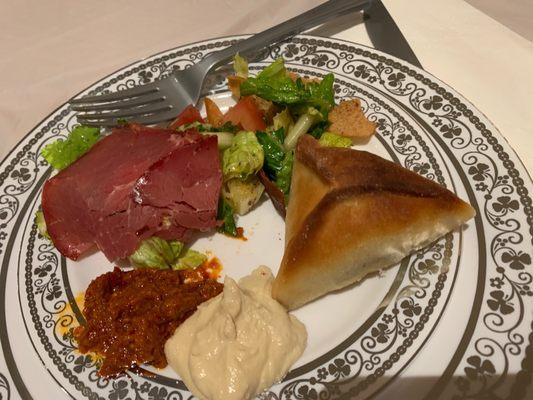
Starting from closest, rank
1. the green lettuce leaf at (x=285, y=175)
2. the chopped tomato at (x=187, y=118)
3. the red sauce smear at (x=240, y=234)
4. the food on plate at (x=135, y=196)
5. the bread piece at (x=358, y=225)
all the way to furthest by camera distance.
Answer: the bread piece at (x=358, y=225) < the food on plate at (x=135, y=196) < the red sauce smear at (x=240, y=234) < the green lettuce leaf at (x=285, y=175) < the chopped tomato at (x=187, y=118)

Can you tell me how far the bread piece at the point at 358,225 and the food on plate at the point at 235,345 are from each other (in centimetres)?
15

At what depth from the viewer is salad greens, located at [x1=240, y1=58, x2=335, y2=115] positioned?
2.99 metres

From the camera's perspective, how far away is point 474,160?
2.62m

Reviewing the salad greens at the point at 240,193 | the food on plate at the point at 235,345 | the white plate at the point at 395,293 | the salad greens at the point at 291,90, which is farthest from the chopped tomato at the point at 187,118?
the food on plate at the point at 235,345

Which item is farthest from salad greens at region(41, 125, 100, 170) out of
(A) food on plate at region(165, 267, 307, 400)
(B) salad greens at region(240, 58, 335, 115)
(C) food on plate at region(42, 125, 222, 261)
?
(A) food on plate at region(165, 267, 307, 400)

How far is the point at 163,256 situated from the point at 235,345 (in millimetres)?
761

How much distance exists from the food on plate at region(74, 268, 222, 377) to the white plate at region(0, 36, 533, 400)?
9 centimetres

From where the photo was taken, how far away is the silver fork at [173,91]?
3221mm

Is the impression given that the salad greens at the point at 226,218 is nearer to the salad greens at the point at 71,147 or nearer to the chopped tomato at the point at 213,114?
the chopped tomato at the point at 213,114

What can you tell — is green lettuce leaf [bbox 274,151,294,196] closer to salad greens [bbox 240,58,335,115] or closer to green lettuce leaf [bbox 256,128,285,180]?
green lettuce leaf [bbox 256,128,285,180]

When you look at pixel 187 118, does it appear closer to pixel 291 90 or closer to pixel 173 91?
pixel 173 91

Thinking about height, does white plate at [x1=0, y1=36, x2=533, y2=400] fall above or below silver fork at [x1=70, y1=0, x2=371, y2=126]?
below

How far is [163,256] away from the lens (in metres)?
2.63

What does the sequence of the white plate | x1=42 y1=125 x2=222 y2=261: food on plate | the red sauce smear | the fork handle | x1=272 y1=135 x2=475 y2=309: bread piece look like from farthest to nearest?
the fork handle < the red sauce smear < x1=42 y1=125 x2=222 y2=261: food on plate < x1=272 y1=135 x2=475 y2=309: bread piece < the white plate
